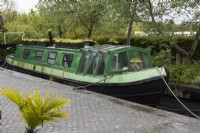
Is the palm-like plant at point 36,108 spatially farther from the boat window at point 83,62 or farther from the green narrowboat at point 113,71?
the boat window at point 83,62

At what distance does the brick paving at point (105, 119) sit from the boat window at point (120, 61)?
1.98 metres

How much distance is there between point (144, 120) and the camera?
26.6ft

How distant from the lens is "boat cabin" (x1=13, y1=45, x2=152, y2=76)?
12.4 metres

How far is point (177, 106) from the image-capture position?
1318 cm

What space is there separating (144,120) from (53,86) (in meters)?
5.00

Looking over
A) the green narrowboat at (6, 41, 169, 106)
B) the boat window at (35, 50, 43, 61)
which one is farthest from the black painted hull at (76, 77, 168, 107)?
the boat window at (35, 50, 43, 61)

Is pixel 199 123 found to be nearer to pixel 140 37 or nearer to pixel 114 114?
pixel 114 114

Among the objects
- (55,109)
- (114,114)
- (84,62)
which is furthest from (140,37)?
(55,109)

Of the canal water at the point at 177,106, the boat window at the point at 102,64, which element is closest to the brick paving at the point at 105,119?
the boat window at the point at 102,64

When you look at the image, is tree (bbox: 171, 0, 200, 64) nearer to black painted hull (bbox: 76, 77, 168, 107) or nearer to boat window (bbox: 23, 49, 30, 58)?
black painted hull (bbox: 76, 77, 168, 107)

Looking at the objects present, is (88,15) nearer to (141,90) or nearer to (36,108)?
(141,90)

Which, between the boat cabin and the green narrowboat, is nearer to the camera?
the green narrowboat

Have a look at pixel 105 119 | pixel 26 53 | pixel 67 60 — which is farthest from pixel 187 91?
pixel 26 53

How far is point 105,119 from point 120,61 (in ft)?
15.4
